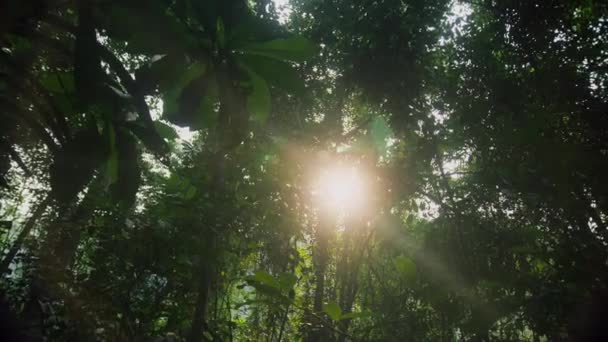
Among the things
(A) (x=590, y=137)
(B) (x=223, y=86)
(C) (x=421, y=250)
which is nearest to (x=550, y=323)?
(C) (x=421, y=250)

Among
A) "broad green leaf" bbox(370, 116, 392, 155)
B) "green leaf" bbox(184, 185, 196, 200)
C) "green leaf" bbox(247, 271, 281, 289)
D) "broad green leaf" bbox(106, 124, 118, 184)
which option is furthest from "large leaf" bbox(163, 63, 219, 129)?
"broad green leaf" bbox(370, 116, 392, 155)

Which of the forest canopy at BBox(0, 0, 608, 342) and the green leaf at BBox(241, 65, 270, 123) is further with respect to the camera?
the green leaf at BBox(241, 65, 270, 123)

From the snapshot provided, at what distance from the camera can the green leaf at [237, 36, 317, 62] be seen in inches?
55.0

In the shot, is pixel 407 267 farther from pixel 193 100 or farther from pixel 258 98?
pixel 193 100

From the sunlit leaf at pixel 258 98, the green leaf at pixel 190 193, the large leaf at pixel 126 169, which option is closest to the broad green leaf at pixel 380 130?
the green leaf at pixel 190 193

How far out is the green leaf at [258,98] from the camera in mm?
1564

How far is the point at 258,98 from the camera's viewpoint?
1.62m

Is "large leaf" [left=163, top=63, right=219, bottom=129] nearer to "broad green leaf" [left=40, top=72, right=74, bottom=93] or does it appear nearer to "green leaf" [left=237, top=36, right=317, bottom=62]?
"green leaf" [left=237, top=36, right=317, bottom=62]

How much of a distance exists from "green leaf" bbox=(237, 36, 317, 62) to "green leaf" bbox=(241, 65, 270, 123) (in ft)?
0.40

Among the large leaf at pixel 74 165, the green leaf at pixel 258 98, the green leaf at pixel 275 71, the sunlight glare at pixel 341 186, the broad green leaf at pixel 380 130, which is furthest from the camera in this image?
the broad green leaf at pixel 380 130

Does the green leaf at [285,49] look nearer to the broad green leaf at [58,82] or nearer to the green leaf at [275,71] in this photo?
the green leaf at [275,71]

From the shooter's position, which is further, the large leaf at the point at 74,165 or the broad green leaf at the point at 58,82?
the broad green leaf at the point at 58,82

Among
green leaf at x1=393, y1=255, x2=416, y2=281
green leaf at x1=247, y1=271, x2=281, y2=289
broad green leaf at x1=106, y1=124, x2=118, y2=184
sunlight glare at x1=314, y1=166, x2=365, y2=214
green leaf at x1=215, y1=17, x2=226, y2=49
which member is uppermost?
sunlight glare at x1=314, y1=166, x2=365, y2=214

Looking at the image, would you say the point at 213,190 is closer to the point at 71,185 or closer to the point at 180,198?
the point at 180,198
